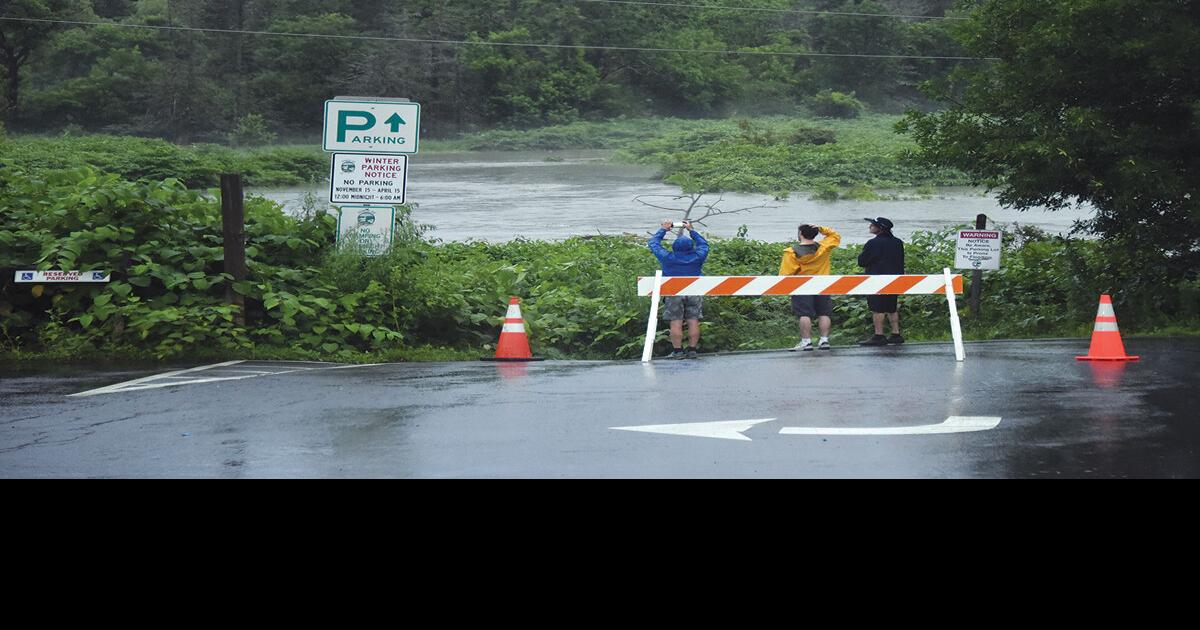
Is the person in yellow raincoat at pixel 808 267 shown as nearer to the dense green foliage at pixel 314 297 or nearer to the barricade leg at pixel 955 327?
the barricade leg at pixel 955 327

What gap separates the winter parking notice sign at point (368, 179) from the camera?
636 inches

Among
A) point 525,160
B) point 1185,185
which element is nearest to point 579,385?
point 1185,185

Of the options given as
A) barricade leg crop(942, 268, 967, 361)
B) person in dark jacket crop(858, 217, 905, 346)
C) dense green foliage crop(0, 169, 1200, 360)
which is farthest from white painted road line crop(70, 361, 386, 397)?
barricade leg crop(942, 268, 967, 361)

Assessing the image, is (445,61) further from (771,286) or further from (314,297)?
(771,286)

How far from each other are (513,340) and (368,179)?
9.33ft

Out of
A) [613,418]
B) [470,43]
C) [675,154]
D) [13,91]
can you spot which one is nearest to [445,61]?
[470,43]

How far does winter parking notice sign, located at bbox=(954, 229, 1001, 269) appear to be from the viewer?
1795 cm

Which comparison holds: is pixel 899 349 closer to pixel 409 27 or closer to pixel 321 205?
pixel 321 205

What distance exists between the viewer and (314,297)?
1606 centimetres

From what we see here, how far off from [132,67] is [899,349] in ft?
173

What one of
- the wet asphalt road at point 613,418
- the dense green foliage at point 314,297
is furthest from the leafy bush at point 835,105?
the wet asphalt road at point 613,418

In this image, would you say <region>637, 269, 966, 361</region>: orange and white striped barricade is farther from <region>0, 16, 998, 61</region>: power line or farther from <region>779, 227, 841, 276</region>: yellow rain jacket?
<region>0, 16, 998, 61</region>: power line

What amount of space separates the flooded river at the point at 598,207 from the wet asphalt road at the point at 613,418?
16961 millimetres

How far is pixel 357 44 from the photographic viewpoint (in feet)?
210
